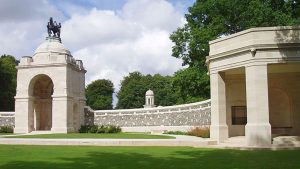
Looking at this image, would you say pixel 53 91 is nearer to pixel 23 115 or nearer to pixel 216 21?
pixel 23 115

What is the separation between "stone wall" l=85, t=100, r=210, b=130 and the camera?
1387 inches

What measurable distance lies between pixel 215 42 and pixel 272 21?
12.5m

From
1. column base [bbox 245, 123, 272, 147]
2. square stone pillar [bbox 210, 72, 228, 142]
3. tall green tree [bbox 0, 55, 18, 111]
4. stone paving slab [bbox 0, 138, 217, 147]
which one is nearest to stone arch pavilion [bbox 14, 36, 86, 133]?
tall green tree [bbox 0, 55, 18, 111]

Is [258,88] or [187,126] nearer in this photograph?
[258,88]

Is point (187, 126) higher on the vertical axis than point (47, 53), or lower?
lower

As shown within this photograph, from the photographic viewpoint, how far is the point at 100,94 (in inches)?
3322

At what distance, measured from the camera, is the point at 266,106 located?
19.7 metres

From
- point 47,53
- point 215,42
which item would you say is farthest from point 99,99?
point 215,42

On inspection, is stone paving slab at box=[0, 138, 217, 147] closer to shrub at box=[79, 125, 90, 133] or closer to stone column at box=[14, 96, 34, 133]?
stone column at box=[14, 96, 34, 133]

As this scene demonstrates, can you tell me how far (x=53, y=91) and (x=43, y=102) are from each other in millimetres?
2970

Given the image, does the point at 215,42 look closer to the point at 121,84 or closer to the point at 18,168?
the point at 18,168

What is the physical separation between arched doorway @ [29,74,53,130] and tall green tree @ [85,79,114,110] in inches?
1451

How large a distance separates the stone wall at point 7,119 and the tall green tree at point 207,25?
62.3 ft

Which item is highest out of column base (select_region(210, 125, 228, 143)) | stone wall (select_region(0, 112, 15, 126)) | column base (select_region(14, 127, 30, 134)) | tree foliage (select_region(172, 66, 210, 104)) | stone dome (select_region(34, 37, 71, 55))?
stone dome (select_region(34, 37, 71, 55))
